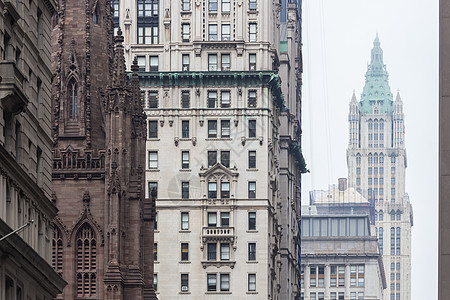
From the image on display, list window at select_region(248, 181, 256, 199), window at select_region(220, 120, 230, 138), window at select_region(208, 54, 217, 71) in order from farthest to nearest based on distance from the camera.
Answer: window at select_region(208, 54, 217, 71) → window at select_region(220, 120, 230, 138) → window at select_region(248, 181, 256, 199)

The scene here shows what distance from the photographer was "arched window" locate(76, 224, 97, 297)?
4262 inches

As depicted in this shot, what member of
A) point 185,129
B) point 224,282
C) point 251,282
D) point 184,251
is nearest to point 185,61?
point 185,129

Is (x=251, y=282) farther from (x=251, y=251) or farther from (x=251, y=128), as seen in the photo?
(x=251, y=128)

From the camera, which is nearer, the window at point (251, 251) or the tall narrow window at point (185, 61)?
the window at point (251, 251)

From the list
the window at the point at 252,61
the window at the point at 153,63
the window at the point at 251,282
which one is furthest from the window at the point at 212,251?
the window at the point at 153,63

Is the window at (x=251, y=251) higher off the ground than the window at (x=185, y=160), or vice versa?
the window at (x=185, y=160)

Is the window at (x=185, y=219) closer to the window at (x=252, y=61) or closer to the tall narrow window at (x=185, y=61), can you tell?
the tall narrow window at (x=185, y=61)

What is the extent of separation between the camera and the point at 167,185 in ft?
504

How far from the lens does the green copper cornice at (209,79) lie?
154m

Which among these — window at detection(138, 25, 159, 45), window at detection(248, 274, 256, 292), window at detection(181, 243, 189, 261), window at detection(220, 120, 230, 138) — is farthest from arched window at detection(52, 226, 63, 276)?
window at detection(138, 25, 159, 45)

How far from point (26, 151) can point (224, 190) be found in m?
95.2

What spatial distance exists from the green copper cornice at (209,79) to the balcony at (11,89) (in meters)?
98.4

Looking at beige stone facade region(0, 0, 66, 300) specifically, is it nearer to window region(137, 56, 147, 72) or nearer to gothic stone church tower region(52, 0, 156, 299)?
gothic stone church tower region(52, 0, 156, 299)

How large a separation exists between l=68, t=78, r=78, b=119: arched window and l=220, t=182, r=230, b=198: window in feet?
143
